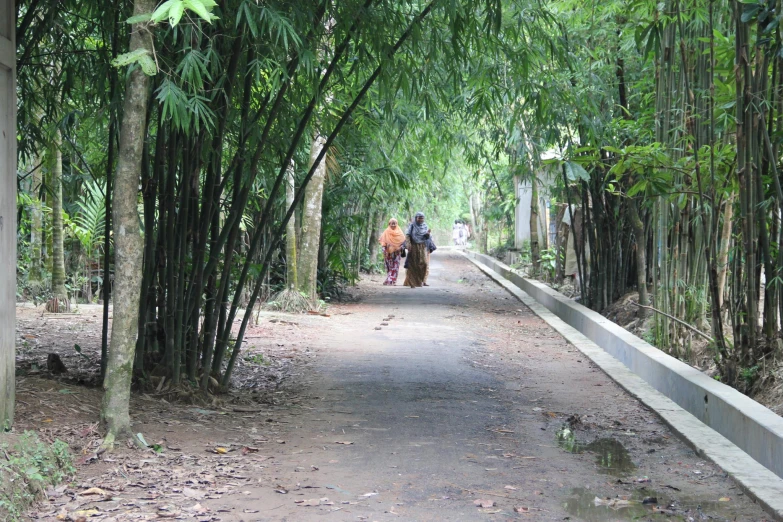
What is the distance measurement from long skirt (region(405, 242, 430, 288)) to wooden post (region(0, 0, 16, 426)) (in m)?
14.6

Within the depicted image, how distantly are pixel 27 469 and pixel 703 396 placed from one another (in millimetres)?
4387

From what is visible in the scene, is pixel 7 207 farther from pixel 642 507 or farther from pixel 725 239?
pixel 725 239

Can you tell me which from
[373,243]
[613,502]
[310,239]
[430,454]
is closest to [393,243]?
[310,239]

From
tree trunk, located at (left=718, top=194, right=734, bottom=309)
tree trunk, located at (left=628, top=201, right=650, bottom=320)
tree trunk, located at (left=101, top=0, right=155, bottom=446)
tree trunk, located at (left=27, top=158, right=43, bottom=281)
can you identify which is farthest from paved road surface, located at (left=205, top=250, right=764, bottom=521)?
tree trunk, located at (left=27, top=158, right=43, bottom=281)

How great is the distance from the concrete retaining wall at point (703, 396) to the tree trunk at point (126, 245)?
356cm

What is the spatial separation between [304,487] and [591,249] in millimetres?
8559

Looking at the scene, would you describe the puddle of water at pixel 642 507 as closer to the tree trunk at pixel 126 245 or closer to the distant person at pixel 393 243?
the tree trunk at pixel 126 245

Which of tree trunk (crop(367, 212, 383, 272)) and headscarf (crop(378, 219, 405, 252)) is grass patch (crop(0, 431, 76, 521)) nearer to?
headscarf (crop(378, 219, 405, 252))

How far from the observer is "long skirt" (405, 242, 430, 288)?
758 inches

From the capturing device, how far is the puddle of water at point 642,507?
4.20 meters

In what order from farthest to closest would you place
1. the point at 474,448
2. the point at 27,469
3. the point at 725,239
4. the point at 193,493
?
the point at 725,239, the point at 474,448, the point at 193,493, the point at 27,469

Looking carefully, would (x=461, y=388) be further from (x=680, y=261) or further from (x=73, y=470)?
(x=73, y=470)

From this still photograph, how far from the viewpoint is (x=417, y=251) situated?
63.6 feet

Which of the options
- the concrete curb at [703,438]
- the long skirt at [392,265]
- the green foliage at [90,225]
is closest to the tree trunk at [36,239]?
the green foliage at [90,225]
